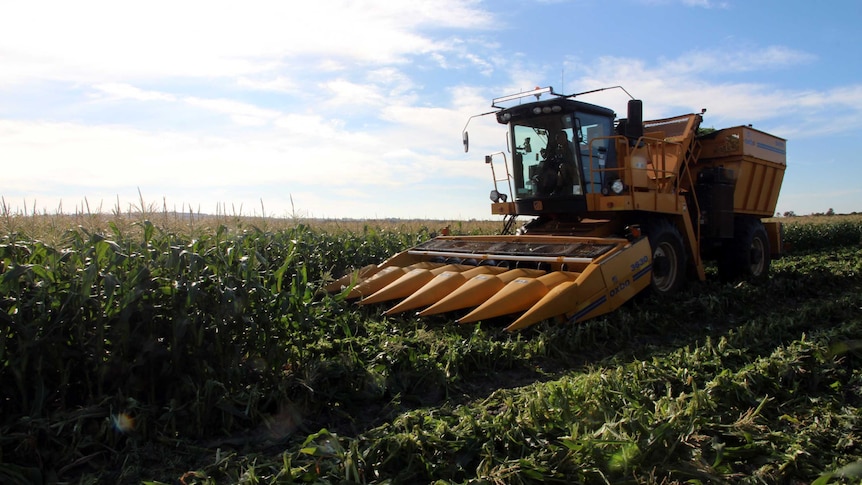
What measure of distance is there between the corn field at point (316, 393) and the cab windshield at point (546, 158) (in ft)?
9.60

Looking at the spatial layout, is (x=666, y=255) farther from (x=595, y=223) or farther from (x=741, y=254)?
(x=741, y=254)

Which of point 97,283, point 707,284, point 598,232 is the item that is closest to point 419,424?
point 97,283

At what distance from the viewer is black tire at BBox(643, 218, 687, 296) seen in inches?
268

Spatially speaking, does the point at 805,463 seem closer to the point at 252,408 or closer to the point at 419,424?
the point at 419,424

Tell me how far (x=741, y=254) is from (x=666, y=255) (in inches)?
84.9

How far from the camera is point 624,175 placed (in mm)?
6957

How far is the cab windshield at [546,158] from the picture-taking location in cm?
708

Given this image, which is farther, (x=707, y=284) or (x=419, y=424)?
(x=707, y=284)

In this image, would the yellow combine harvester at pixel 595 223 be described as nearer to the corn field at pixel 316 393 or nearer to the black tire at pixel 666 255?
the black tire at pixel 666 255

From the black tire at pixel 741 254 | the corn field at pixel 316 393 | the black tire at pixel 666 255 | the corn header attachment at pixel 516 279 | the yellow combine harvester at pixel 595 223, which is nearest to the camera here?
the corn field at pixel 316 393

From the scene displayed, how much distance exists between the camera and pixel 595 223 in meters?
7.27

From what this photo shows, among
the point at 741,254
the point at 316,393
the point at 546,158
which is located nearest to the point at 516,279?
the point at 316,393

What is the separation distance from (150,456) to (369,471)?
1.19 metres

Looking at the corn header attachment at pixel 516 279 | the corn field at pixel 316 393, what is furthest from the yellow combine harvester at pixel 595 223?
the corn field at pixel 316 393
